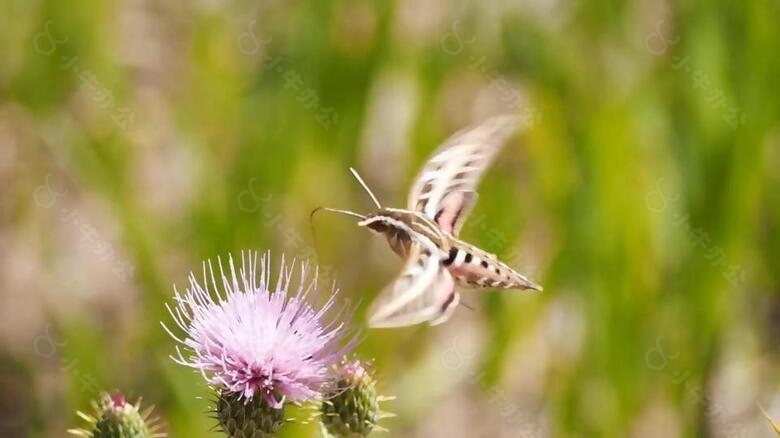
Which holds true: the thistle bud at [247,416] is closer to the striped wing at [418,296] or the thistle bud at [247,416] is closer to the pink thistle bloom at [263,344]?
the pink thistle bloom at [263,344]

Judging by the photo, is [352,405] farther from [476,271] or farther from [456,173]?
[456,173]

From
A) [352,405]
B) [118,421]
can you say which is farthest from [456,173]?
[118,421]

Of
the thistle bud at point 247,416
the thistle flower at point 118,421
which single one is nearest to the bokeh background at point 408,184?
the thistle flower at point 118,421

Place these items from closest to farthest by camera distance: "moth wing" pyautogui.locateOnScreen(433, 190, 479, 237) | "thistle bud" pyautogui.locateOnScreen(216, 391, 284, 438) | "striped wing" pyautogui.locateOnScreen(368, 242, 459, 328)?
1. "striped wing" pyautogui.locateOnScreen(368, 242, 459, 328)
2. "thistle bud" pyautogui.locateOnScreen(216, 391, 284, 438)
3. "moth wing" pyautogui.locateOnScreen(433, 190, 479, 237)

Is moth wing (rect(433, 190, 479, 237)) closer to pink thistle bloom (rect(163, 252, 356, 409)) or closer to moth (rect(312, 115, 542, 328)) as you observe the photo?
moth (rect(312, 115, 542, 328))

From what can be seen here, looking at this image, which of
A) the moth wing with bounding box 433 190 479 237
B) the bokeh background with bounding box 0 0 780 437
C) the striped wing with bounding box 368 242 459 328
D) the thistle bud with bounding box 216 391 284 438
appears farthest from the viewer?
the bokeh background with bounding box 0 0 780 437

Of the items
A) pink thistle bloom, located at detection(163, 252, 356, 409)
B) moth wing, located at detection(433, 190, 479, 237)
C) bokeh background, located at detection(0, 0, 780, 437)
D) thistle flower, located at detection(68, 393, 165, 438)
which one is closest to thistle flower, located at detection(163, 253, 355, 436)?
pink thistle bloom, located at detection(163, 252, 356, 409)
